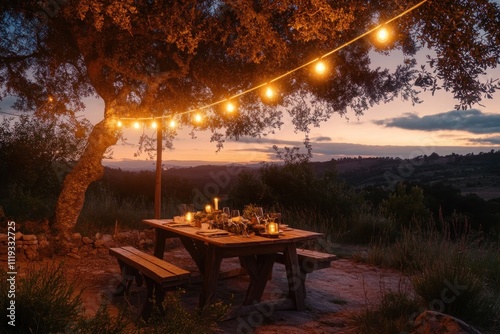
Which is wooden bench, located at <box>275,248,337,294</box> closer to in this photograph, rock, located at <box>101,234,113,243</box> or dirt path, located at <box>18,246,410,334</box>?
dirt path, located at <box>18,246,410,334</box>

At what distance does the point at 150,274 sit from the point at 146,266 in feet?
0.80

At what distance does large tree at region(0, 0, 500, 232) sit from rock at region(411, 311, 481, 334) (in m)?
3.22

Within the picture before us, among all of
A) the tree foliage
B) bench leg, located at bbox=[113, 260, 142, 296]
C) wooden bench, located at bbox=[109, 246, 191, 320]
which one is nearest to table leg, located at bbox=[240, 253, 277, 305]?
wooden bench, located at bbox=[109, 246, 191, 320]

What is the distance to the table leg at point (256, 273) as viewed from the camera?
17.7 feet

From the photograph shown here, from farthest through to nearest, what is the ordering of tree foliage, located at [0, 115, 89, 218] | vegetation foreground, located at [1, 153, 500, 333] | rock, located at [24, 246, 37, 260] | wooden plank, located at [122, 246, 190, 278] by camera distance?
tree foliage, located at [0, 115, 89, 218], rock, located at [24, 246, 37, 260], wooden plank, located at [122, 246, 190, 278], vegetation foreground, located at [1, 153, 500, 333]

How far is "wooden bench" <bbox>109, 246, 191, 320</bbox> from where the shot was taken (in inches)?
185

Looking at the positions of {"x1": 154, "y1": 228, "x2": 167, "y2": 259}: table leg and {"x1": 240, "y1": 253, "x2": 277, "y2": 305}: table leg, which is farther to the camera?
{"x1": 154, "y1": 228, "x2": 167, "y2": 259}: table leg

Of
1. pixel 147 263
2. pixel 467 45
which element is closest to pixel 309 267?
pixel 147 263

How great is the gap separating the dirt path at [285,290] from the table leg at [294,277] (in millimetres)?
143

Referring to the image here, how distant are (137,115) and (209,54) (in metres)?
1.84

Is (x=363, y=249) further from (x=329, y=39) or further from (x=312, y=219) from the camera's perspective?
(x=329, y=39)

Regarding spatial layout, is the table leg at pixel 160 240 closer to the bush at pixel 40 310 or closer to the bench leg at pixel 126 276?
the bench leg at pixel 126 276

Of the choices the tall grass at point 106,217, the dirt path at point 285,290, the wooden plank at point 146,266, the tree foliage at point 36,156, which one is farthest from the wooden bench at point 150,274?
the tree foliage at point 36,156

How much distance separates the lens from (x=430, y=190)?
61.6 ft
